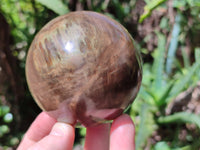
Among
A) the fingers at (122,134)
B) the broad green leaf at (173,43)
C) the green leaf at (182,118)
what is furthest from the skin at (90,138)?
the broad green leaf at (173,43)

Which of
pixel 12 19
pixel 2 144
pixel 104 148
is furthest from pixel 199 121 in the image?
pixel 12 19

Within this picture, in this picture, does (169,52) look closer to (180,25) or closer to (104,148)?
(180,25)

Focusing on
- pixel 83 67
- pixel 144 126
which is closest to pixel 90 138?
pixel 144 126

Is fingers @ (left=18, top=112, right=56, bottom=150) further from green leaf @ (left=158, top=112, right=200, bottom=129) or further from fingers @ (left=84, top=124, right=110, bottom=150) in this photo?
green leaf @ (left=158, top=112, right=200, bottom=129)

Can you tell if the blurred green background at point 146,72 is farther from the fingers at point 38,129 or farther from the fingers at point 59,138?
the fingers at point 59,138

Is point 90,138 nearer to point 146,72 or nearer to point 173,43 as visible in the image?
point 146,72
